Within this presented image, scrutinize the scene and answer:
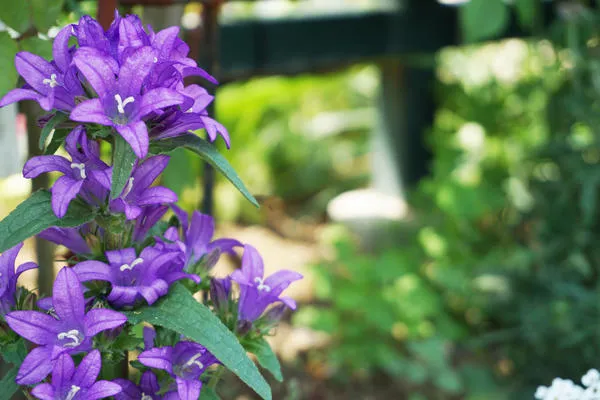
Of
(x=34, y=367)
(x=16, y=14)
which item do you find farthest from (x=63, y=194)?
(x=16, y=14)

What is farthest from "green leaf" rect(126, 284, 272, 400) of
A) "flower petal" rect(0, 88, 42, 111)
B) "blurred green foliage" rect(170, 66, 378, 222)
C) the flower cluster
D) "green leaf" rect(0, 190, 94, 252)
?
"blurred green foliage" rect(170, 66, 378, 222)

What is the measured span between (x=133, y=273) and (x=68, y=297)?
0.22 ft

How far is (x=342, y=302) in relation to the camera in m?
1.99

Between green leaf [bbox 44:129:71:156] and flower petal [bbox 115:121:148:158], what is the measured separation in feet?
0.44

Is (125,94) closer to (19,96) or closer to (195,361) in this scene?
(19,96)

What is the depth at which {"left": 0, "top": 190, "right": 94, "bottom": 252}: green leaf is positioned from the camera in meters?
0.67

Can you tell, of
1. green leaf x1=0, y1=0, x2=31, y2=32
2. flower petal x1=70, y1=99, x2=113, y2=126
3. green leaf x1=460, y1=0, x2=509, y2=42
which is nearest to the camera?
flower petal x1=70, y1=99, x2=113, y2=126

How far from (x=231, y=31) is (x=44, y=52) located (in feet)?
3.32

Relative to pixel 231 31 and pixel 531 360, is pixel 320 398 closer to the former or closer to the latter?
pixel 531 360

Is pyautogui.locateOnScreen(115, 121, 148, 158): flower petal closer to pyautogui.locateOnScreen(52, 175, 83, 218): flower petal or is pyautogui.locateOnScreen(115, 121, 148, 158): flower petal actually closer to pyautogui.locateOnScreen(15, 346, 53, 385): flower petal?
pyautogui.locateOnScreen(52, 175, 83, 218): flower petal

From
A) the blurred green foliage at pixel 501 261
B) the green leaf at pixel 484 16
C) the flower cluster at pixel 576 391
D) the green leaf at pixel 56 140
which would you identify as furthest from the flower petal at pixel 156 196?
the blurred green foliage at pixel 501 261

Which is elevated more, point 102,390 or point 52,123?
point 52,123

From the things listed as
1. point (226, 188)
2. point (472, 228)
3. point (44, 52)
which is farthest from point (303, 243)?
point (44, 52)

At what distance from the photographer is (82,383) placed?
69 centimetres
